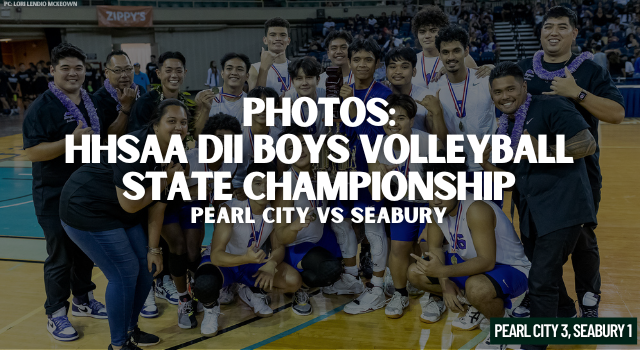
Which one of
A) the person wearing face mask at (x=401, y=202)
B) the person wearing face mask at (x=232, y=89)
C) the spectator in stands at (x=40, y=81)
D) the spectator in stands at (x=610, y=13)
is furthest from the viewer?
the spectator in stands at (x=40, y=81)

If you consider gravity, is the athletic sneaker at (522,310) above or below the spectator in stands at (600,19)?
below

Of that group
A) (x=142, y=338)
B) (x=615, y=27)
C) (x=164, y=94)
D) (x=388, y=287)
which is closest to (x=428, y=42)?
(x=388, y=287)

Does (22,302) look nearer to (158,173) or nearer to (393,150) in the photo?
(158,173)

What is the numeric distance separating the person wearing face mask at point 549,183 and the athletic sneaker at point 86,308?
10.1 feet

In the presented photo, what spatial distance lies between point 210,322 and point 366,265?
152 centimetres

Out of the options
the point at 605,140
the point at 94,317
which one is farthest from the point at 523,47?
the point at 94,317

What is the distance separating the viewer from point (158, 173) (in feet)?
10.00

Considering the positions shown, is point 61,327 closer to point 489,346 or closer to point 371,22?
point 489,346

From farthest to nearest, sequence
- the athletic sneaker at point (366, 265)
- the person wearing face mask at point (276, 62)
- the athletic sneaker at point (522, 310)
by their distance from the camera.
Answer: the person wearing face mask at point (276, 62) → the athletic sneaker at point (366, 265) → the athletic sneaker at point (522, 310)

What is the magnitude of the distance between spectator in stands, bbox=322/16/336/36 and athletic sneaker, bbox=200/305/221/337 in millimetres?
19680

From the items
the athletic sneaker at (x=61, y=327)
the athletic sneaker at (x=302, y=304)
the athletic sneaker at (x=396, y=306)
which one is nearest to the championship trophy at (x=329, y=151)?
the athletic sneaker at (x=302, y=304)

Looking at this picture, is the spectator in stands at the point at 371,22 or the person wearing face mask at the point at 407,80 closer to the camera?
the person wearing face mask at the point at 407,80

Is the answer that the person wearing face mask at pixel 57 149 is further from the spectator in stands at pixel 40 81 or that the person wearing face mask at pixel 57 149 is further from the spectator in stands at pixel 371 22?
the spectator in stands at pixel 371 22

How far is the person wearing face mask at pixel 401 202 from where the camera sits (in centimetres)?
371
